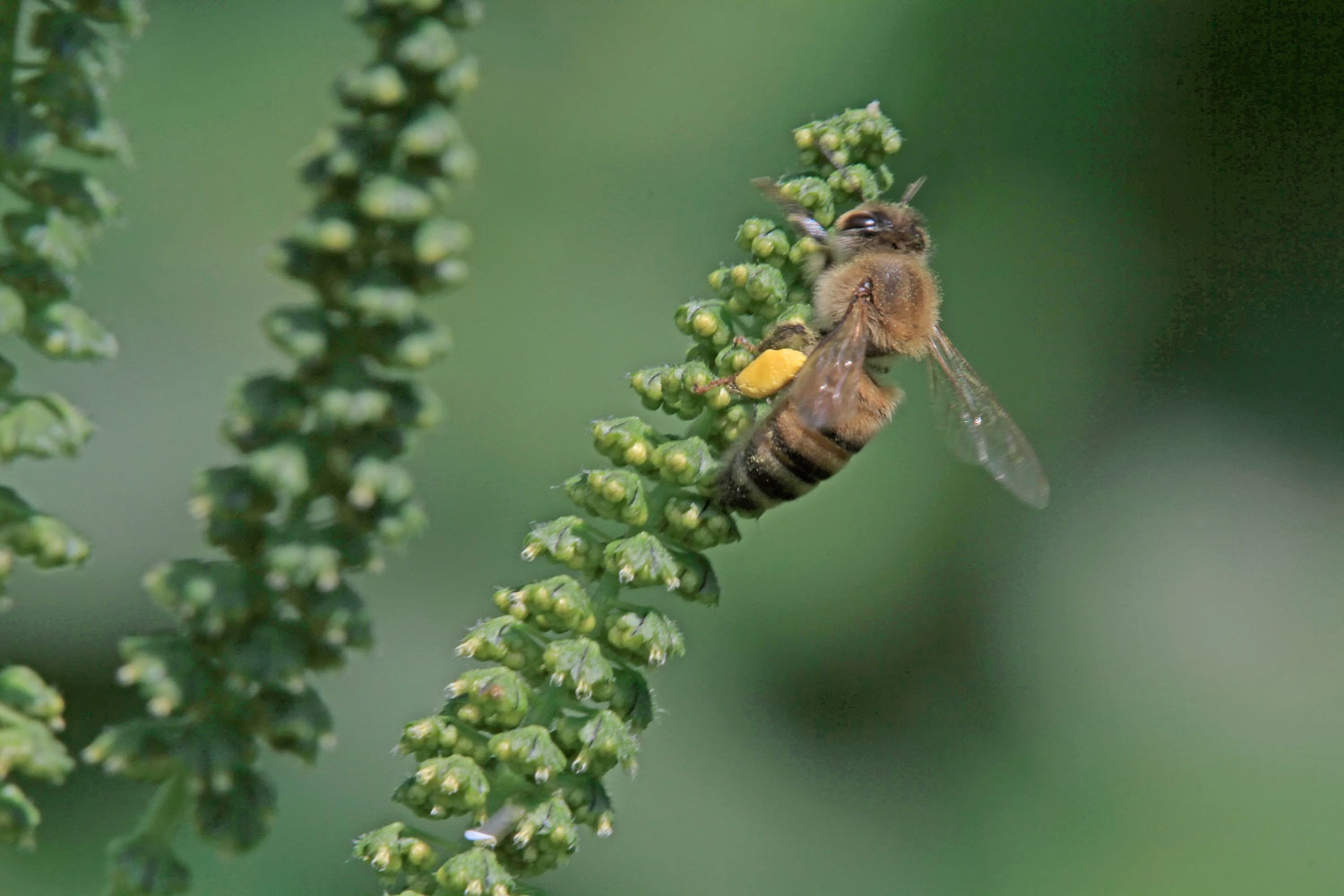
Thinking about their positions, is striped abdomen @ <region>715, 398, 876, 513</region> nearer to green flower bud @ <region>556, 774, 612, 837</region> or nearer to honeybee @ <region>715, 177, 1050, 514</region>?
honeybee @ <region>715, 177, 1050, 514</region>

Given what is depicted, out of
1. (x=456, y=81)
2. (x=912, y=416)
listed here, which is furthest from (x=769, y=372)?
(x=912, y=416)

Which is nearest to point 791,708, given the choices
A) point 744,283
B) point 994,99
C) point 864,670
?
point 864,670

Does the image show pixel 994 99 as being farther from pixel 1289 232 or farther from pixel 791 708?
pixel 791 708

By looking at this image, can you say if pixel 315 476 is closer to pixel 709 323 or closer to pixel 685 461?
pixel 685 461

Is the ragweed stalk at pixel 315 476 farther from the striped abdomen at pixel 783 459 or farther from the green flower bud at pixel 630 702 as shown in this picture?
the striped abdomen at pixel 783 459

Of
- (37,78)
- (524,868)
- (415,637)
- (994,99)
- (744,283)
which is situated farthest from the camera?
(994,99)
